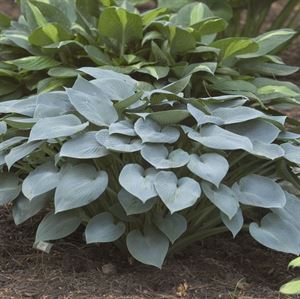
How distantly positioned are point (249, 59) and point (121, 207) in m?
1.83

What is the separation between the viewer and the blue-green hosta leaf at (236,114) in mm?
2887

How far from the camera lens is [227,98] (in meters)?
3.04

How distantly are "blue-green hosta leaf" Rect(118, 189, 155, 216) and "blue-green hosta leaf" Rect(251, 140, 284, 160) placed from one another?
0.47 m

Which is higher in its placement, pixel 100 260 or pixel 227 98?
pixel 227 98

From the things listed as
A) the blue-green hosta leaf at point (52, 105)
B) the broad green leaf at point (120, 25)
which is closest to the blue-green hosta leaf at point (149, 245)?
the blue-green hosta leaf at point (52, 105)

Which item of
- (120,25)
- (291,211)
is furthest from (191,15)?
(291,211)

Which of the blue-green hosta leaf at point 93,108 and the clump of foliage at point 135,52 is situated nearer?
the blue-green hosta leaf at point 93,108

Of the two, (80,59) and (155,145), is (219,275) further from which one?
(80,59)

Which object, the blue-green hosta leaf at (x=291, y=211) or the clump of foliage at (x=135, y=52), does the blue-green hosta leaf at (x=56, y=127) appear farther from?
the clump of foliage at (x=135, y=52)

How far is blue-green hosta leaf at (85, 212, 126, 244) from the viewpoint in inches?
111

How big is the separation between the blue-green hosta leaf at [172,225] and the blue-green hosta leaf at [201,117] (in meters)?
0.40

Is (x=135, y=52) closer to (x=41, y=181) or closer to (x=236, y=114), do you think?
(x=236, y=114)

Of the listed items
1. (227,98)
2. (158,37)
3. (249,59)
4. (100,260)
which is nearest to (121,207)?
(100,260)

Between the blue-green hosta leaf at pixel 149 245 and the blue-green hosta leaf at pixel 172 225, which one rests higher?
the blue-green hosta leaf at pixel 172 225
